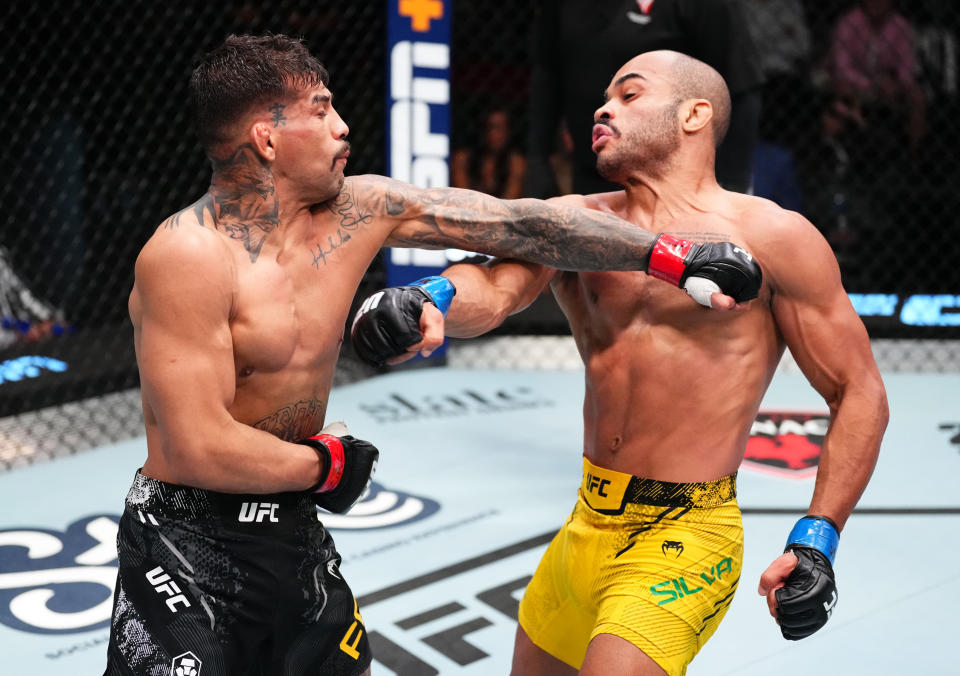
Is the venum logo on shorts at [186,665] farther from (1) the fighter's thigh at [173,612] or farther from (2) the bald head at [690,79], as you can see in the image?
(2) the bald head at [690,79]

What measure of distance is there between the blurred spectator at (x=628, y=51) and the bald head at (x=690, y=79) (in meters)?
1.35

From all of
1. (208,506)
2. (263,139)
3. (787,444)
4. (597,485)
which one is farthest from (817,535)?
(787,444)

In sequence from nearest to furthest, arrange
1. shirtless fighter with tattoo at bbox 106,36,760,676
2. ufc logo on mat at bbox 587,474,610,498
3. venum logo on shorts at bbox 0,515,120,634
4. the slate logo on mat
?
shirtless fighter with tattoo at bbox 106,36,760,676 → ufc logo on mat at bbox 587,474,610,498 → venum logo on shorts at bbox 0,515,120,634 → the slate logo on mat

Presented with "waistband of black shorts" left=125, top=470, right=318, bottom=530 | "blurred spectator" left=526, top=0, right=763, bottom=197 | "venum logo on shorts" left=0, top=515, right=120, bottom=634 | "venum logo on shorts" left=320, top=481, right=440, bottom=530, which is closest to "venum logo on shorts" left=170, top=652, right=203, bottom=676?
"waistband of black shorts" left=125, top=470, right=318, bottom=530

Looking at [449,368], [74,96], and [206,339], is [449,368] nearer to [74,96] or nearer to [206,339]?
[74,96]

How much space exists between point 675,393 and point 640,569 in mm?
307

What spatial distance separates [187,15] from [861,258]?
143 inches

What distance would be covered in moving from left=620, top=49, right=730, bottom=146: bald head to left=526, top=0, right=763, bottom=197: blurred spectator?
1.35 m

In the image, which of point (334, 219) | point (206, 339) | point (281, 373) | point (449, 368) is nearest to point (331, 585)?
point (281, 373)

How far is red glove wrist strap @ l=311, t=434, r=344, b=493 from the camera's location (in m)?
1.70

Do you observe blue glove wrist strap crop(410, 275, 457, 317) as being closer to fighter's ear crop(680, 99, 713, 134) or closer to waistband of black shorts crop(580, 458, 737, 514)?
waistband of black shorts crop(580, 458, 737, 514)

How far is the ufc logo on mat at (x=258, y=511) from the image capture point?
171cm

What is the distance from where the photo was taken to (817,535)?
5.77 ft

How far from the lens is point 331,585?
180 cm
